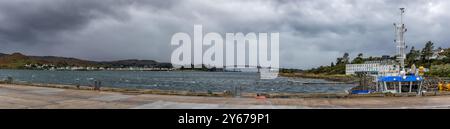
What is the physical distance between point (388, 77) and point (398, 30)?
440 cm

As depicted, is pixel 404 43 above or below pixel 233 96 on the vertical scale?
above

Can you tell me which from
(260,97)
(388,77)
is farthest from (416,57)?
(260,97)

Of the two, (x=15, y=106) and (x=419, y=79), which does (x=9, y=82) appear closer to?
(x=15, y=106)

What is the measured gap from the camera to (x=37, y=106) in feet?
48.1

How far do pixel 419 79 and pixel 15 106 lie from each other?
26.2m
